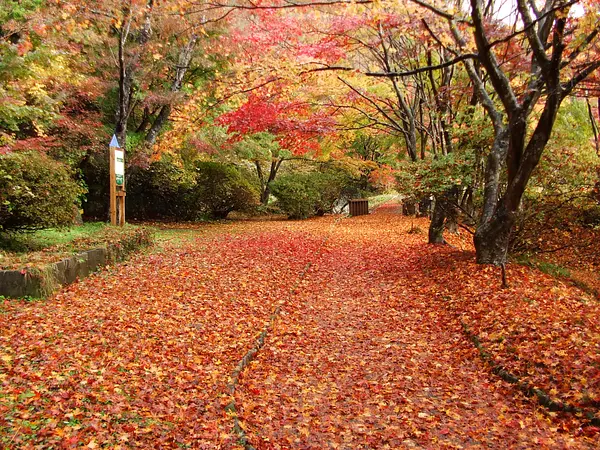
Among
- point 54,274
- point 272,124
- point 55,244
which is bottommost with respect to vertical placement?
point 54,274

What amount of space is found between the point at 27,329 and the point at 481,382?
4802mm

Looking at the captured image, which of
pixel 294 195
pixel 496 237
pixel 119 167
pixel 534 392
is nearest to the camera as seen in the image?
pixel 534 392

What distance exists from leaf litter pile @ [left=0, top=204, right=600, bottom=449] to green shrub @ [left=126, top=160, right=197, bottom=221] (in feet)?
26.6

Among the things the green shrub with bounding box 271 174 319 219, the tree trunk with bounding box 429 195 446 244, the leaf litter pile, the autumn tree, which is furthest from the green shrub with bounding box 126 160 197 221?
the tree trunk with bounding box 429 195 446 244

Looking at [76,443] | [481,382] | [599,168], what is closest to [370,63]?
[599,168]

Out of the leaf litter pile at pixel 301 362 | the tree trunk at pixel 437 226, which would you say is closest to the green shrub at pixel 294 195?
the tree trunk at pixel 437 226

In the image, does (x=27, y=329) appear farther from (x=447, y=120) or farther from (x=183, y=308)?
A: (x=447, y=120)

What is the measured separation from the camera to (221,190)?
1822 cm

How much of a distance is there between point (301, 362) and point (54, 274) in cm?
393

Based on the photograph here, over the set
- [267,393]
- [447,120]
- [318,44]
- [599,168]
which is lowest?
[267,393]

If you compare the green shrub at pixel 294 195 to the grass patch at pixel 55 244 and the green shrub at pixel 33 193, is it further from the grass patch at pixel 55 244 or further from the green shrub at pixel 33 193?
the green shrub at pixel 33 193

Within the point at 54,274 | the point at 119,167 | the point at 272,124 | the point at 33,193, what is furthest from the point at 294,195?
the point at 54,274

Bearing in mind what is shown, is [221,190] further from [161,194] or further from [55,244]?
[55,244]

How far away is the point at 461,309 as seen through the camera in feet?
21.3
